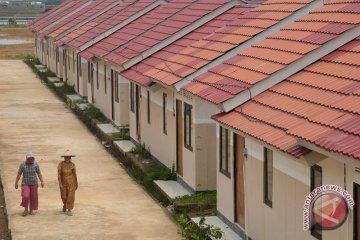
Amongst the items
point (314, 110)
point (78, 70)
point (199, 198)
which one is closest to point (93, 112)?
point (78, 70)

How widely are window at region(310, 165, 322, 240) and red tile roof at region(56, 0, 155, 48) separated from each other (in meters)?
19.5

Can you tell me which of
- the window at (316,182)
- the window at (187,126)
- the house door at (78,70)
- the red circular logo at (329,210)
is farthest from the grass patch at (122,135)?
the red circular logo at (329,210)

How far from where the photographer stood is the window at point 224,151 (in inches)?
632

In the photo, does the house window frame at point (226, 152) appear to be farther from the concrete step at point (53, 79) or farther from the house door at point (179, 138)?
the concrete step at point (53, 79)

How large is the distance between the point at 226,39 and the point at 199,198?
3682 mm

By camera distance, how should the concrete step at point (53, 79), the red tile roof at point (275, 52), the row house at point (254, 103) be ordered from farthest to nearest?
the concrete step at point (53, 79) < the red tile roof at point (275, 52) < the row house at point (254, 103)

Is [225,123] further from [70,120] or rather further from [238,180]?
[70,120]

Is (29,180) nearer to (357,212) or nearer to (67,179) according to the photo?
(67,179)

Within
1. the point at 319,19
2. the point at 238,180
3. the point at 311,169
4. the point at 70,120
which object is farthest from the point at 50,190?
the point at 70,120

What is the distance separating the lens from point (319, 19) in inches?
618

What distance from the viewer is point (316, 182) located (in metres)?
11.9

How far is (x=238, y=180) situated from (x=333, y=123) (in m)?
4.36

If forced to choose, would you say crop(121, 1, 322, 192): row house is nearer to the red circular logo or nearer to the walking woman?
the walking woman

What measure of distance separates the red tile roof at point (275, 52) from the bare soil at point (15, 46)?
46.8 meters
